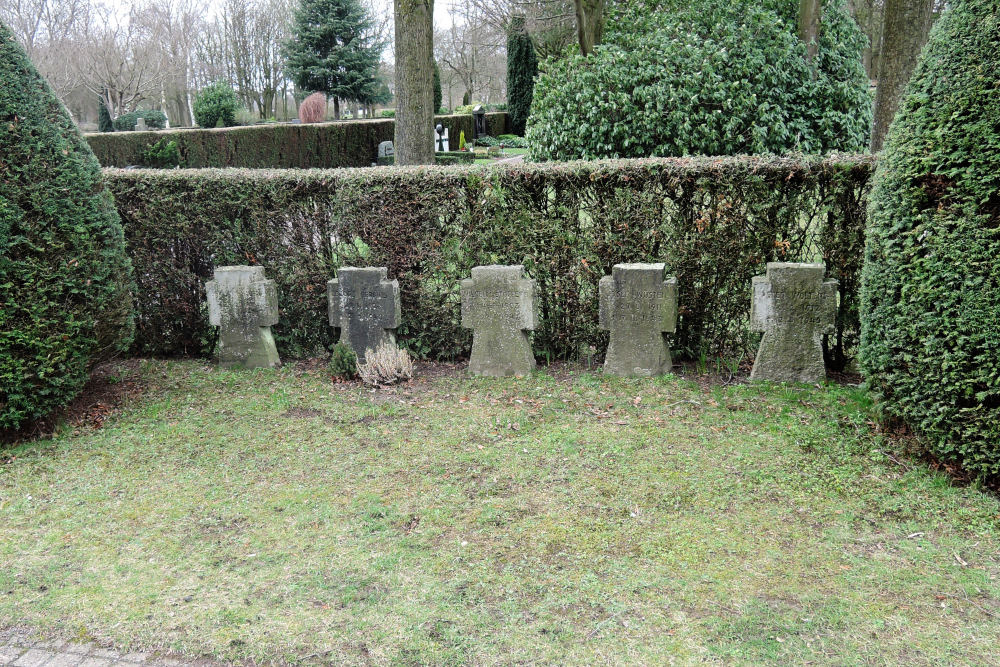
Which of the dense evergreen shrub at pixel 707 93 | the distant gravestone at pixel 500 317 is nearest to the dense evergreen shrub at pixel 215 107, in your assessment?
the dense evergreen shrub at pixel 707 93

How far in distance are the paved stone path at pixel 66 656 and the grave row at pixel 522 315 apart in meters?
3.75

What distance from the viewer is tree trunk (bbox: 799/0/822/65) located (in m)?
8.94

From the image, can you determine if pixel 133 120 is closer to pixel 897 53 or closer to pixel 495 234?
pixel 495 234

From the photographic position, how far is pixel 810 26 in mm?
9047

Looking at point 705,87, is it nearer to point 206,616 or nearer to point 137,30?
point 206,616

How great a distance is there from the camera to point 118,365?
7164 mm

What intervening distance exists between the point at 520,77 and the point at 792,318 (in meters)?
31.3

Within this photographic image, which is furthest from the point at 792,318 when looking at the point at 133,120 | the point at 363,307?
the point at 133,120

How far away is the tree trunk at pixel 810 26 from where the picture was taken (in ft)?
29.3

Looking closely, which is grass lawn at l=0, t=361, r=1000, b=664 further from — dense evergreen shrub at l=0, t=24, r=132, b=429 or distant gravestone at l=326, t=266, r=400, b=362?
distant gravestone at l=326, t=266, r=400, b=362

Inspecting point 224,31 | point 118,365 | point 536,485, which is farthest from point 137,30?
point 536,485

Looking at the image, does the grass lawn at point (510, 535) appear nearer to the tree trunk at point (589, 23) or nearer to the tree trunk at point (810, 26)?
the tree trunk at point (810, 26)

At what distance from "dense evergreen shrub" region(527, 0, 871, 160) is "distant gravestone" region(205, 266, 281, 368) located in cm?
397

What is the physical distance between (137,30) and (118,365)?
38.5m
